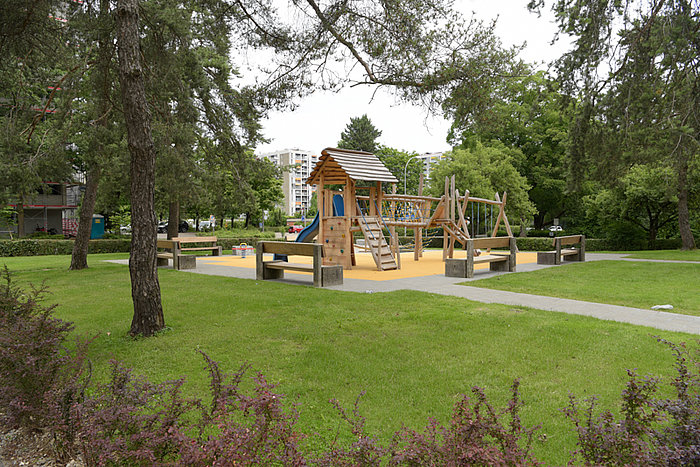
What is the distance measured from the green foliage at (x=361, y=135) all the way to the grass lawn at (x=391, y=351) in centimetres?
5002

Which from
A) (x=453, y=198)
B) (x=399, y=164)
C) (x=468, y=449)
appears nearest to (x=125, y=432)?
(x=468, y=449)

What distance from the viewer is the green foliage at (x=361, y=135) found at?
57.3 meters

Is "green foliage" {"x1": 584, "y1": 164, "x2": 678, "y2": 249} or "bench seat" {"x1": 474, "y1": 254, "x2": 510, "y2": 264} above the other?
"green foliage" {"x1": 584, "y1": 164, "x2": 678, "y2": 249}

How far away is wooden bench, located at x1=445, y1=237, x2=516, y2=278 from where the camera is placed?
41.5 ft

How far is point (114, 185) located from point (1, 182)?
1110cm

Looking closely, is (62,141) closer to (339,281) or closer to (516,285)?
Result: (339,281)

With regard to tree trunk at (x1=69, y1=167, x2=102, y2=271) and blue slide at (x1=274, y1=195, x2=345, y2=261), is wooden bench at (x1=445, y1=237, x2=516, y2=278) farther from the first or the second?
tree trunk at (x1=69, y1=167, x2=102, y2=271)

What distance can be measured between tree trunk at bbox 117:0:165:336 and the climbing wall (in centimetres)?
924

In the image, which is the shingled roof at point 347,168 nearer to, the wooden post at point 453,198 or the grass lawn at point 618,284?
the wooden post at point 453,198

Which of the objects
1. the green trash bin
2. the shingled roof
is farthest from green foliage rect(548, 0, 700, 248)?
the green trash bin

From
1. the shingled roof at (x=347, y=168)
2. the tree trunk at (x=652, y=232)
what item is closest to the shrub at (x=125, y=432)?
the shingled roof at (x=347, y=168)

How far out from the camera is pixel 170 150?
43.5ft

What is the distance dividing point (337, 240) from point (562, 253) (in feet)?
27.4

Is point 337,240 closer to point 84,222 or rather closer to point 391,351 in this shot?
point 84,222
